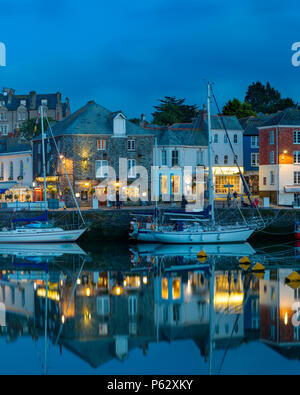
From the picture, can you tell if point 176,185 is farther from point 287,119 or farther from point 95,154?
point 287,119

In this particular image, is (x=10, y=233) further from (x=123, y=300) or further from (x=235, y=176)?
(x=235, y=176)

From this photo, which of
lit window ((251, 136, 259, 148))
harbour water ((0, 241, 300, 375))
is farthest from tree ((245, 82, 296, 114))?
harbour water ((0, 241, 300, 375))

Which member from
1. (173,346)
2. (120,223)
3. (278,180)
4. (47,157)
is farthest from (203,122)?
(173,346)

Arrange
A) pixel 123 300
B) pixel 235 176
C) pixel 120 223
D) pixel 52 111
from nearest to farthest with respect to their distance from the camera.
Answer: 1. pixel 123 300
2. pixel 120 223
3. pixel 235 176
4. pixel 52 111

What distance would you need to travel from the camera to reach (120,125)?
226 ft

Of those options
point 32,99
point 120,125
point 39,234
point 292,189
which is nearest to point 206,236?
point 39,234

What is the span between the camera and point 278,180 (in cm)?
6862

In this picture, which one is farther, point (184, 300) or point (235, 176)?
point (235, 176)

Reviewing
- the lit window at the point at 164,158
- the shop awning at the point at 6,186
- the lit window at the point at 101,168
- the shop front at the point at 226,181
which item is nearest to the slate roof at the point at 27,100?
the shop awning at the point at 6,186

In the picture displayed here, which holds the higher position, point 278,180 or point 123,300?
point 278,180

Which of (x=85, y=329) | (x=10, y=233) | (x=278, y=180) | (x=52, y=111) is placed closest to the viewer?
(x=85, y=329)

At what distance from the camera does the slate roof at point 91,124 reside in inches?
2660

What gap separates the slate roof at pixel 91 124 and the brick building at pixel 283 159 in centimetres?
1327

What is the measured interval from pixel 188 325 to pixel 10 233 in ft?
101
